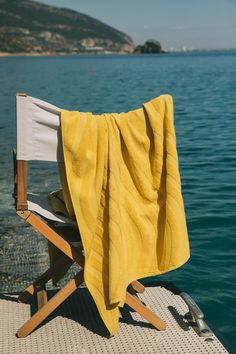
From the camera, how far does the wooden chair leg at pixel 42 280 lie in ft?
14.3

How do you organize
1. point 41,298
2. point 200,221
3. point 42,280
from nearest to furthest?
point 41,298, point 42,280, point 200,221

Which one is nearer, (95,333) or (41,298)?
(95,333)

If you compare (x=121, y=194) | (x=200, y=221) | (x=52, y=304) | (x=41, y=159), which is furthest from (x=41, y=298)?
(x=200, y=221)

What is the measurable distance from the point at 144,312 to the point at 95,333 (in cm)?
38

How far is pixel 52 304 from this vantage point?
3.99m

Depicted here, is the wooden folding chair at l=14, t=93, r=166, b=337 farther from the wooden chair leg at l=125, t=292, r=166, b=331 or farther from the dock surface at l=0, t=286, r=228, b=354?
the dock surface at l=0, t=286, r=228, b=354

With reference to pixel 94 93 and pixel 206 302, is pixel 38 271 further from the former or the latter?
pixel 94 93

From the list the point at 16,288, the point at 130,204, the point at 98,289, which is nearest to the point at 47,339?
the point at 98,289

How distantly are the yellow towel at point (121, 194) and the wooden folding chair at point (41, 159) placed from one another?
0.33 feet

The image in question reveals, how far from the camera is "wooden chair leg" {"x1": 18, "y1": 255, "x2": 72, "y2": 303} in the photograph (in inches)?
172

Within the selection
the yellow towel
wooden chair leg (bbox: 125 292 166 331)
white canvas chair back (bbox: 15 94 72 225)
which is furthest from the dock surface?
white canvas chair back (bbox: 15 94 72 225)

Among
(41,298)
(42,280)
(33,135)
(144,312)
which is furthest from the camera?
(42,280)

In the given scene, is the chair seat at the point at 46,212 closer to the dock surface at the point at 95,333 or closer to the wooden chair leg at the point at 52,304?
the wooden chair leg at the point at 52,304

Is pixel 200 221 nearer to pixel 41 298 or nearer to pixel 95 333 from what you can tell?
pixel 41 298
